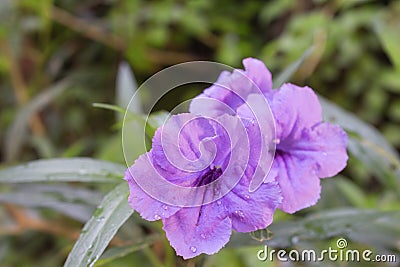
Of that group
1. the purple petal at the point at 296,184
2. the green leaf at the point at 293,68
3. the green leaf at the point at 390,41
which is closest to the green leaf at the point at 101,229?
the purple petal at the point at 296,184

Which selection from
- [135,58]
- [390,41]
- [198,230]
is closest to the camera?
[198,230]

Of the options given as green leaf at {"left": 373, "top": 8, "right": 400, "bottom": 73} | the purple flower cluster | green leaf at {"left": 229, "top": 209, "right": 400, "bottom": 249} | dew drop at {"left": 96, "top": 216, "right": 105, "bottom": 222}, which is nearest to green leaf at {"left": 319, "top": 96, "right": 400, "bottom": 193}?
green leaf at {"left": 229, "top": 209, "right": 400, "bottom": 249}

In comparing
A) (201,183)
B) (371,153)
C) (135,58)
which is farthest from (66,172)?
(135,58)

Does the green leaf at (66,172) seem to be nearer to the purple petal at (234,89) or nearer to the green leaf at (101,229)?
the green leaf at (101,229)

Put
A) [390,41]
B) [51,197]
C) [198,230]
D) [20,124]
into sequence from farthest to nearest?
[20,124], [390,41], [51,197], [198,230]

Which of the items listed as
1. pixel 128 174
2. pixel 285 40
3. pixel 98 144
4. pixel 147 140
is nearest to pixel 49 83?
pixel 98 144

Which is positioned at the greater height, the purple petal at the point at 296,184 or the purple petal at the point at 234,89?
the purple petal at the point at 234,89

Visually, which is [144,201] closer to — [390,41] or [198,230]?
[198,230]
